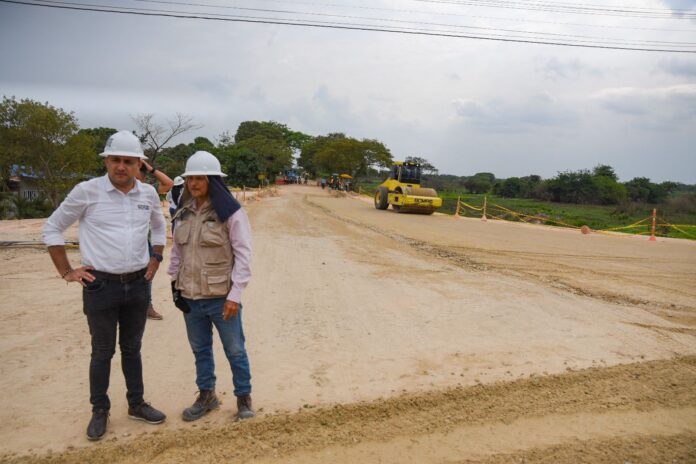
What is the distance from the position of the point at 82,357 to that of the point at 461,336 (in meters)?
3.63

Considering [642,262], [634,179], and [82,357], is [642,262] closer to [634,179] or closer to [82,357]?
[82,357]

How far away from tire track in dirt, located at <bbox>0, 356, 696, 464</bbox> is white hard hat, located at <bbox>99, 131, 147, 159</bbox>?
1.79 metres

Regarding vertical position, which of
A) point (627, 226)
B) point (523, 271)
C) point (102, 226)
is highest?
point (102, 226)

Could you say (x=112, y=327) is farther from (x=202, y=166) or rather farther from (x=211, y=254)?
(x=202, y=166)

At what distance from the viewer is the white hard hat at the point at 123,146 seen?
9.57 ft

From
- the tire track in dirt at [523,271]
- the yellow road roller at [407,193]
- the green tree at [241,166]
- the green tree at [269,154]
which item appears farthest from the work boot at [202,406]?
the green tree at [269,154]

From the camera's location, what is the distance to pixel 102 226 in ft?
9.65

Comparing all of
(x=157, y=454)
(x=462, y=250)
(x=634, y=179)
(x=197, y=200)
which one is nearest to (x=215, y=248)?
(x=197, y=200)

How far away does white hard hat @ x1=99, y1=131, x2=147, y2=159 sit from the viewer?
2.92 metres

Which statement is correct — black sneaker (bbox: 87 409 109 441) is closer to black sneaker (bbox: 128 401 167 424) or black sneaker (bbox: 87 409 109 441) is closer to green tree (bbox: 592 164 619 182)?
black sneaker (bbox: 128 401 167 424)

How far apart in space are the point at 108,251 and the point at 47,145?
938 inches

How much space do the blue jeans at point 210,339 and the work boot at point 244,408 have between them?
Result: 0.04 metres

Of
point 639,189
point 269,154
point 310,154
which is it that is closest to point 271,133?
point 310,154

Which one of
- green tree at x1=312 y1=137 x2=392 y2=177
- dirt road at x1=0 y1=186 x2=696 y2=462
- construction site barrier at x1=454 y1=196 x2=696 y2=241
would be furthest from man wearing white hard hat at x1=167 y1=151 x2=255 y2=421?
green tree at x1=312 y1=137 x2=392 y2=177
